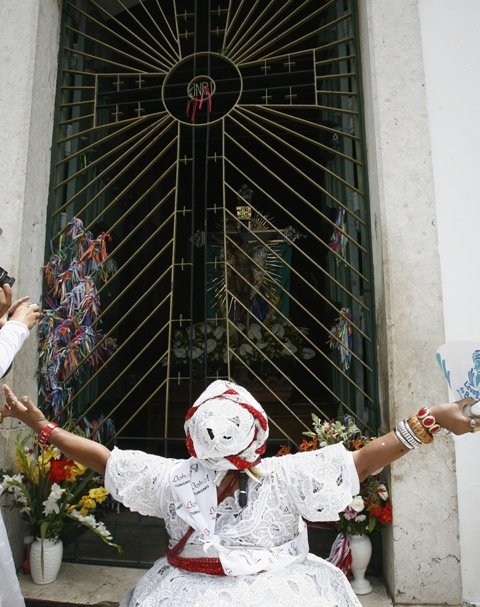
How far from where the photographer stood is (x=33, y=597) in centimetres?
292

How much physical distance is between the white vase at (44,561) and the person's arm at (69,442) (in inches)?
52.4

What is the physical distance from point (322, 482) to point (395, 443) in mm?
285

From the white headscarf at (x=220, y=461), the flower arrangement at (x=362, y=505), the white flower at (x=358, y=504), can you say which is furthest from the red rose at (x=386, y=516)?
the white headscarf at (x=220, y=461)

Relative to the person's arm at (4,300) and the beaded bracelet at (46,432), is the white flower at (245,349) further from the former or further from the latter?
the beaded bracelet at (46,432)

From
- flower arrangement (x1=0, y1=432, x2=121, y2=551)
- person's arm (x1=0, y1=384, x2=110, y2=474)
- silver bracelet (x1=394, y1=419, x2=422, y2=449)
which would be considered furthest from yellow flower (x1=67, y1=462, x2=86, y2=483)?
silver bracelet (x1=394, y1=419, x2=422, y2=449)

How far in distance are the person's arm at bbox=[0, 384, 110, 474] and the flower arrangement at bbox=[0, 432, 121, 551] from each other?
44.4 inches

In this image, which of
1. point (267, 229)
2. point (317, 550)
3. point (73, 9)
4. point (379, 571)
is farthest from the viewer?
point (267, 229)

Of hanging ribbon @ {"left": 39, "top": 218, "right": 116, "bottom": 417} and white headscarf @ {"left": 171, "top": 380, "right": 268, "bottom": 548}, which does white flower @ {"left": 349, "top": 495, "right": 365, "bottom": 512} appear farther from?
hanging ribbon @ {"left": 39, "top": 218, "right": 116, "bottom": 417}

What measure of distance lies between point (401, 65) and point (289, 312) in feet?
9.87

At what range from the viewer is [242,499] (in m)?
1.82

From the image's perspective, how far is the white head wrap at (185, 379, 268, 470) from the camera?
1714mm

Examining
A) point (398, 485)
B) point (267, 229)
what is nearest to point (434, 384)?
point (398, 485)

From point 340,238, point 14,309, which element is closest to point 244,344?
point 340,238

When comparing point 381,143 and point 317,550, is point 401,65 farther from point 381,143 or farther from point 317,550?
point 317,550
